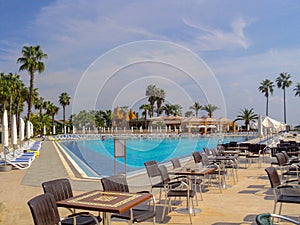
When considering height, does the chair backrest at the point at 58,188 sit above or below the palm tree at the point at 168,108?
below

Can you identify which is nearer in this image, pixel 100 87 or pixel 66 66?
pixel 100 87

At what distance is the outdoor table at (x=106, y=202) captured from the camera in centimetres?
328

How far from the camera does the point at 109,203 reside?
11.3 feet

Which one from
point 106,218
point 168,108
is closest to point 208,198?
point 106,218

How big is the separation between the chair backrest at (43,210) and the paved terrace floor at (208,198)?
1.76 m

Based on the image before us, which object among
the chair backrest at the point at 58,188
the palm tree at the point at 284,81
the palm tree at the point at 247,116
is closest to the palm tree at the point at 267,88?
the palm tree at the point at 284,81

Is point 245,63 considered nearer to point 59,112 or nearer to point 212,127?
point 212,127

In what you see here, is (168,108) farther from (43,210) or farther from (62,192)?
(43,210)

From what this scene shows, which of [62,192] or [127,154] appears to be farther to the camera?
[127,154]

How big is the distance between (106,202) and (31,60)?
92.3 feet

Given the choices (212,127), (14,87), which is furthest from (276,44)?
(14,87)

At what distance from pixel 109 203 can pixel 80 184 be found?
16.8 ft

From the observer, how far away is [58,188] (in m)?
4.04

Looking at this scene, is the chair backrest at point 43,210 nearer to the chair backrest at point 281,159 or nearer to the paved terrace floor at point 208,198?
the paved terrace floor at point 208,198
